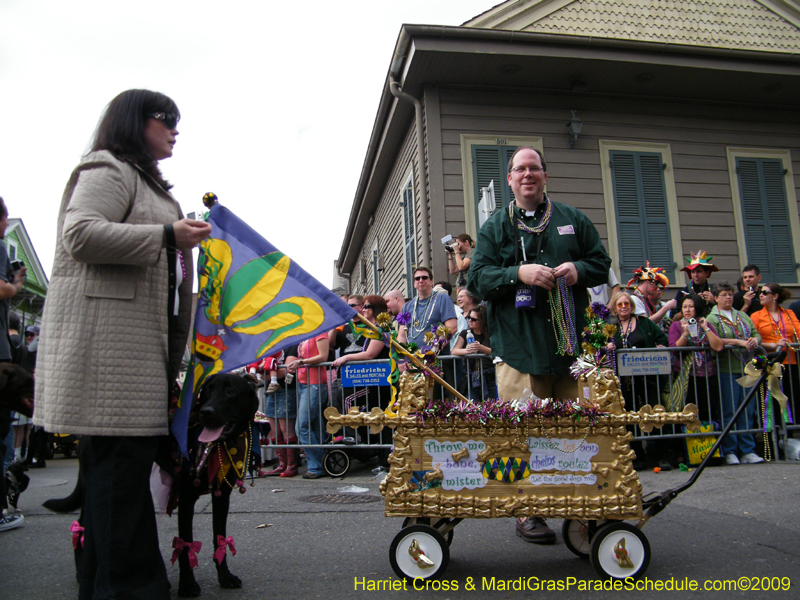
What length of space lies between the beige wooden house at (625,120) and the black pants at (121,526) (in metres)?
7.52

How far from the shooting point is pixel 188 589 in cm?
290

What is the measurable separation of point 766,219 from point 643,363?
610 centimetres

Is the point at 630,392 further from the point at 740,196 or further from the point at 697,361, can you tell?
the point at 740,196

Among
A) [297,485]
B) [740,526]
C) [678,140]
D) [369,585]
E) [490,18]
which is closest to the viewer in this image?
[369,585]

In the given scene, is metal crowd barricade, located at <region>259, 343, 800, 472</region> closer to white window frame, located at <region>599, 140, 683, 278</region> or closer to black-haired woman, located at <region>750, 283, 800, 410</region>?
black-haired woman, located at <region>750, 283, 800, 410</region>

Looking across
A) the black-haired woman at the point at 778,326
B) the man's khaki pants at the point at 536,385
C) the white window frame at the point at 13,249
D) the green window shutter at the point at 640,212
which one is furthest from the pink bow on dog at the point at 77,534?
the white window frame at the point at 13,249

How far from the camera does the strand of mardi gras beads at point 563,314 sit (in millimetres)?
3232

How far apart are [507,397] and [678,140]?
30.2ft

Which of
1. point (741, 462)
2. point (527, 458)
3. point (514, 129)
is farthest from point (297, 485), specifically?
point (514, 129)

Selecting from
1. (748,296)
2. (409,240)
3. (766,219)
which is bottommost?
(748,296)

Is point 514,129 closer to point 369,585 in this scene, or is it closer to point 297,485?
point 297,485

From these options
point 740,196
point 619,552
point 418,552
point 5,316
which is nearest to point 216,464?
point 418,552

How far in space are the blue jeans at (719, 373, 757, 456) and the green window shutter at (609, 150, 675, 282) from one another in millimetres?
3596

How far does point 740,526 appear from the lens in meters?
3.92
